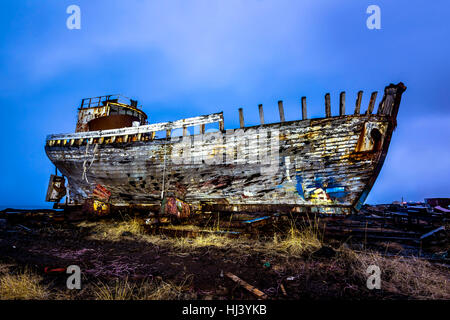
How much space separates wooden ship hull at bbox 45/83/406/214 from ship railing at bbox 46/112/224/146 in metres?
0.04

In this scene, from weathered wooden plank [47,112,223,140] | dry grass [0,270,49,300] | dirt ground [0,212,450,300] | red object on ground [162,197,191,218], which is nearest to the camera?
dry grass [0,270,49,300]

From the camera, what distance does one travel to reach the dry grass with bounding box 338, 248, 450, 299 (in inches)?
88.7

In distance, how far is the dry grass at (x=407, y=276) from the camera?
225 cm

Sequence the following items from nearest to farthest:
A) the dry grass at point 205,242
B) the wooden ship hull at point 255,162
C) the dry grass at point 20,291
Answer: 1. the dry grass at point 20,291
2. the dry grass at point 205,242
3. the wooden ship hull at point 255,162

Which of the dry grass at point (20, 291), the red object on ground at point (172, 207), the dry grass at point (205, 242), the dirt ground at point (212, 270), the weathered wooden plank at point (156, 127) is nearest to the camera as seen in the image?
the dry grass at point (20, 291)

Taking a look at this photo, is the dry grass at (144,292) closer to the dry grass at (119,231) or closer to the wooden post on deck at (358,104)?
the dry grass at (119,231)

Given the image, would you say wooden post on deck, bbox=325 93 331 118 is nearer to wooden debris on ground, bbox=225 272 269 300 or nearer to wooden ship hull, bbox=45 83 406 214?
wooden ship hull, bbox=45 83 406 214

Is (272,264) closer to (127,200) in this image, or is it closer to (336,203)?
(336,203)

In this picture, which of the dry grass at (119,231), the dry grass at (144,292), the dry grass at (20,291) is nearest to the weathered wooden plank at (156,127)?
the dry grass at (119,231)

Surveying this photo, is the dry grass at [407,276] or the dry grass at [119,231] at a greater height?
the dry grass at [407,276]

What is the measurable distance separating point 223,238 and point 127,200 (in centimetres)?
582

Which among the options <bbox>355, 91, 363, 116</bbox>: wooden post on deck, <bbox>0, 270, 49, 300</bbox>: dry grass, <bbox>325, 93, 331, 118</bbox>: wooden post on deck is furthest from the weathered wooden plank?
<bbox>0, 270, 49, 300</bbox>: dry grass

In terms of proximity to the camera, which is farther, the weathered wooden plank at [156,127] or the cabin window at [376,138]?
the weathered wooden plank at [156,127]
